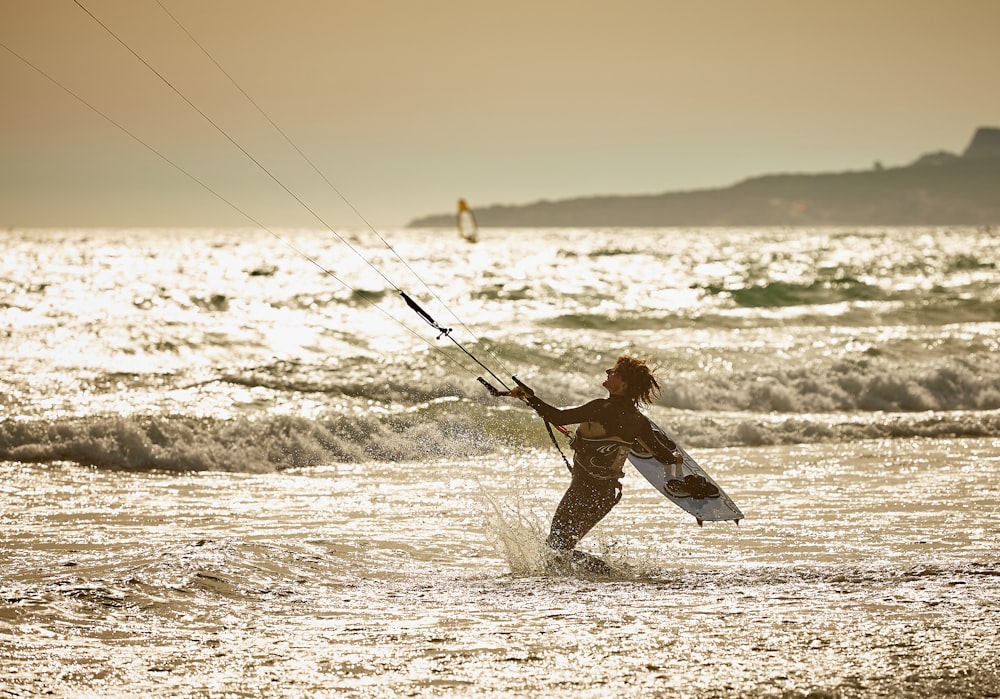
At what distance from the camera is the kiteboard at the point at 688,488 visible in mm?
8023

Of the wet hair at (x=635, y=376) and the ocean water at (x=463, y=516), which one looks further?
the wet hair at (x=635, y=376)

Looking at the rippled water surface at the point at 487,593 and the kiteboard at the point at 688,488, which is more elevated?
the kiteboard at the point at 688,488

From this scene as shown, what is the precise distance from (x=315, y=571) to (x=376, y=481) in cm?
470

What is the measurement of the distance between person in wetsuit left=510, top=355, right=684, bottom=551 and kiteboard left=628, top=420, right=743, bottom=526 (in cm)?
34

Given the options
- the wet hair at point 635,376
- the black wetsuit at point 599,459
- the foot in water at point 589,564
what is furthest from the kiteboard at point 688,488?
the foot in water at point 589,564

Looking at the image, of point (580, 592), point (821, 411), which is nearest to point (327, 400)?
point (821, 411)

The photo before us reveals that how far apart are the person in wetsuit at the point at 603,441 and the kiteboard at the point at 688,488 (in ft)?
1.12

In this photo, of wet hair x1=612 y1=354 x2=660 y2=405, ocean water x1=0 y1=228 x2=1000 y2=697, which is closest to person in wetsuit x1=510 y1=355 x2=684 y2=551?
wet hair x1=612 y1=354 x2=660 y2=405

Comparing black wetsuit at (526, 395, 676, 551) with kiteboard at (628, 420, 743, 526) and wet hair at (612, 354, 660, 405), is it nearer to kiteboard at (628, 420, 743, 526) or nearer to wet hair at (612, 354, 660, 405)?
wet hair at (612, 354, 660, 405)

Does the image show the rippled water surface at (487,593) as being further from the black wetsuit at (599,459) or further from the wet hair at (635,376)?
the wet hair at (635,376)

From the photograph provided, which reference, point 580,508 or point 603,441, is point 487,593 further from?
point 603,441

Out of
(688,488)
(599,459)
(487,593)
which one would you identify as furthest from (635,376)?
(487,593)

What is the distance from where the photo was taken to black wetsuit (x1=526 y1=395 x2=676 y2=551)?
752cm

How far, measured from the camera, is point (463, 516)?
10.2 m
